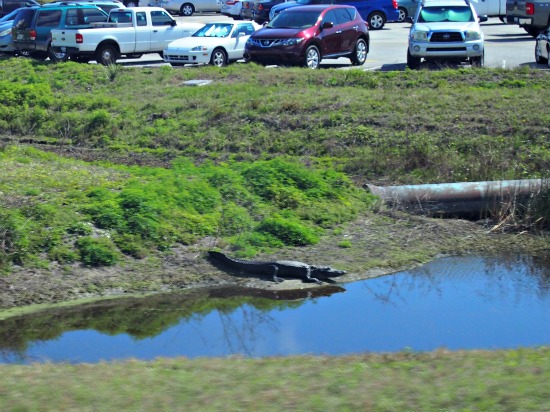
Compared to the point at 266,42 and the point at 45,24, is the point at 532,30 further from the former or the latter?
the point at 45,24

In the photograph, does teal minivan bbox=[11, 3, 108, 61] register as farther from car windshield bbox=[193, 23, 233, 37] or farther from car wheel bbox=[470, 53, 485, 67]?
car wheel bbox=[470, 53, 485, 67]

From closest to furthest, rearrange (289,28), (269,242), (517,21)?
(269,242) < (289,28) < (517,21)

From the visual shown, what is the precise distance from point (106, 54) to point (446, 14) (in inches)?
414

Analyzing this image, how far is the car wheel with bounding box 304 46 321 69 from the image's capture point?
24.3 meters

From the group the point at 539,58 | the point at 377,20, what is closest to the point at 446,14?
the point at 539,58

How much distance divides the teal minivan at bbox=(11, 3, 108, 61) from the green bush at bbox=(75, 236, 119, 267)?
17.6 metres

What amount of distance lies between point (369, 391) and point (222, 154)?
11198 millimetres

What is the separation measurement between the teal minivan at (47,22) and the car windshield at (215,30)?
3.69 metres

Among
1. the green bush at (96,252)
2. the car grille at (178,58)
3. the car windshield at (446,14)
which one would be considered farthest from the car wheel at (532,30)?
the green bush at (96,252)

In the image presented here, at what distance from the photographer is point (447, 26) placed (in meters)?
23.7

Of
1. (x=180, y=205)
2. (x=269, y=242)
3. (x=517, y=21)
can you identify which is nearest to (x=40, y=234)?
(x=180, y=205)

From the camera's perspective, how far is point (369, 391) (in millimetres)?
5730

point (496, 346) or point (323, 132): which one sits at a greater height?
point (323, 132)

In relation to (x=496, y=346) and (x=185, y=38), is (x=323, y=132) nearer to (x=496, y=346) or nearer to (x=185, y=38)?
(x=496, y=346)
